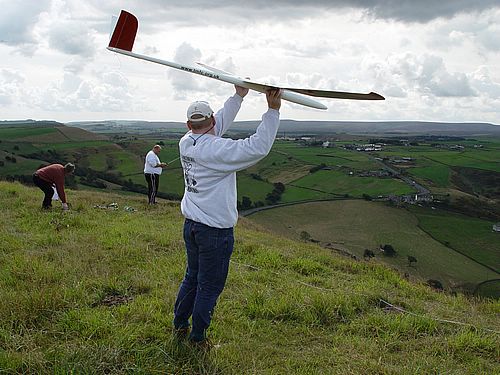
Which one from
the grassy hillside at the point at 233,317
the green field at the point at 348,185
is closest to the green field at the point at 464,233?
the green field at the point at 348,185

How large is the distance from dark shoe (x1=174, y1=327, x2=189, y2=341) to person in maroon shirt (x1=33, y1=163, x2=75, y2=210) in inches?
336

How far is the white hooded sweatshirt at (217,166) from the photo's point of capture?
3.70 m

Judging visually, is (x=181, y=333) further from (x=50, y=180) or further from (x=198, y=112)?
(x=50, y=180)

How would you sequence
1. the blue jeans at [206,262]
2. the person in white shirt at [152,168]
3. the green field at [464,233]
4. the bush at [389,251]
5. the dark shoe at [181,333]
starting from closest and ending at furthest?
the blue jeans at [206,262] < the dark shoe at [181,333] < the person in white shirt at [152,168] < the bush at [389,251] < the green field at [464,233]

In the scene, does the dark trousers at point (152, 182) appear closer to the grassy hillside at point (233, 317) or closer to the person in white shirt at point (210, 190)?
the grassy hillside at point (233, 317)

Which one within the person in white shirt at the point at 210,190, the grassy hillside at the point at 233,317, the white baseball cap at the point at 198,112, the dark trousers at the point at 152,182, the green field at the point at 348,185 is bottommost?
the green field at the point at 348,185

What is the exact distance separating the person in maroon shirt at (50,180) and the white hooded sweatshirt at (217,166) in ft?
28.8

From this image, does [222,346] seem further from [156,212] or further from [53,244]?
[156,212]

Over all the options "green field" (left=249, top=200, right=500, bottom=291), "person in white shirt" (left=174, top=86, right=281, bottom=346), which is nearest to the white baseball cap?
"person in white shirt" (left=174, top=86, right=281, bottom=346)

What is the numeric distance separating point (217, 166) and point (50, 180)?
9451 millimetres

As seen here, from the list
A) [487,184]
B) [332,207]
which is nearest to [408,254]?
[332,207]

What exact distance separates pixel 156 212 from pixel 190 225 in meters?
10.0

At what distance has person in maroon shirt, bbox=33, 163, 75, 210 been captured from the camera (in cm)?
1173

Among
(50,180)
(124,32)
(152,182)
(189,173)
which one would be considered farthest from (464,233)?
(189,173)
